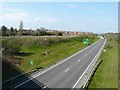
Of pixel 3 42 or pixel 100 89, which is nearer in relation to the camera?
pixel 100 89

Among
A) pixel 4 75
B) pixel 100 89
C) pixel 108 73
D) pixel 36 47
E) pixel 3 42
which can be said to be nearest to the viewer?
pixel 100 89

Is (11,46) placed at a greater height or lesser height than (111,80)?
greater

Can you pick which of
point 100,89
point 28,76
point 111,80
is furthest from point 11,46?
point 100,89

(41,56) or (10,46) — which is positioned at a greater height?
(10,46)

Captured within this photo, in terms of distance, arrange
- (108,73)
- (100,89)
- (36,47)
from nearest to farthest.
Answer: (100,89), (108,73), (36,47)

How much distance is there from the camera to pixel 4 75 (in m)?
28.5

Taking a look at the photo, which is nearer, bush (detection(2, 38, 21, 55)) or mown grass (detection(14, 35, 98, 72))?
mown grass (detection(14, 35, 98, 72))

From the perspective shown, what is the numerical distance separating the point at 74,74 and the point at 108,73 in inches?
184

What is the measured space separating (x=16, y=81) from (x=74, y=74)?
8793mm

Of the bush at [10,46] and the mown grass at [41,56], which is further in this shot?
the bush at [10,46]

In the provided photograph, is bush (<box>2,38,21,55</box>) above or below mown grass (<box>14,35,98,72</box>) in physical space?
above

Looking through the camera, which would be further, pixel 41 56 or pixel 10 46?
pixel 41 56

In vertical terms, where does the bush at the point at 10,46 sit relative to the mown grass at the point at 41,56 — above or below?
above

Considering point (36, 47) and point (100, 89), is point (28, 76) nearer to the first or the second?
point (100, 89)
